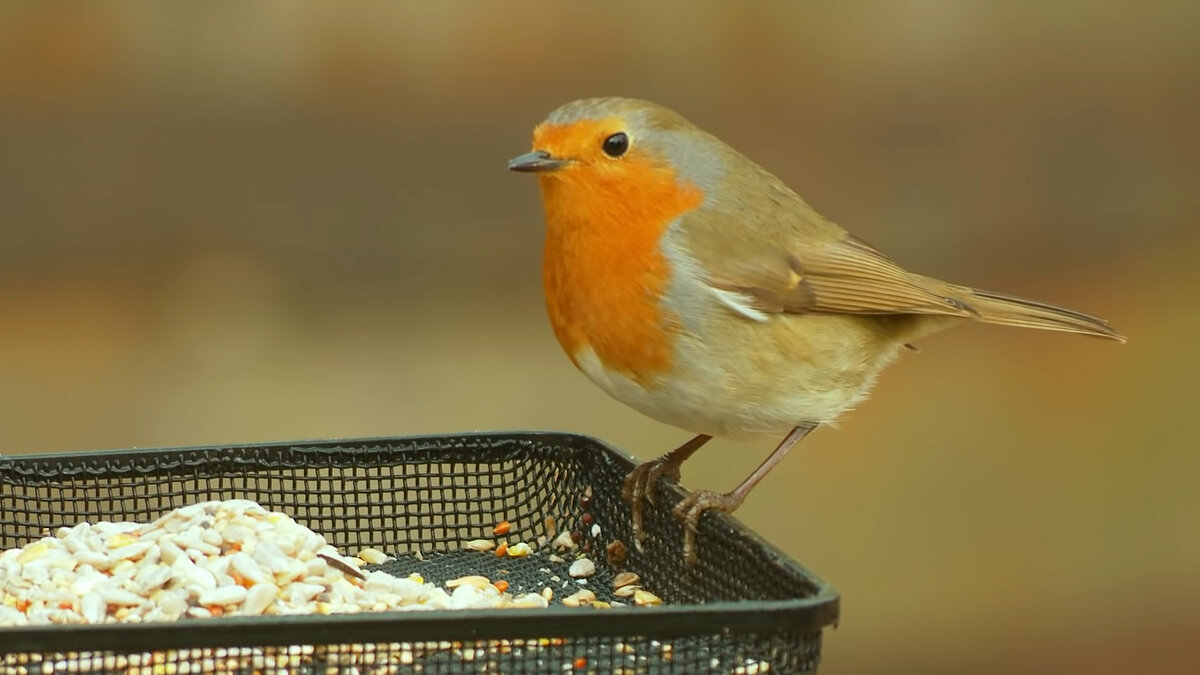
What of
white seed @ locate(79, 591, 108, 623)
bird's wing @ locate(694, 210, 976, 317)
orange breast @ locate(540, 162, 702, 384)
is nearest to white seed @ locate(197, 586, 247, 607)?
white seed @ locate(79, 591, 108, 623)

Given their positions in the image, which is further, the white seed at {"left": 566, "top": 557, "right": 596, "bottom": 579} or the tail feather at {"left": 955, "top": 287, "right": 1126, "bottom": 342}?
the tail feather at {"left": 955, "top": 287, "right": 1126, "bottom": 342}

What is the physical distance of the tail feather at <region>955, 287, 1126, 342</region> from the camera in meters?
3.43

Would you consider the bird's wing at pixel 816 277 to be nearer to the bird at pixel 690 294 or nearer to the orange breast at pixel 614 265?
the bird at pixel 690 294

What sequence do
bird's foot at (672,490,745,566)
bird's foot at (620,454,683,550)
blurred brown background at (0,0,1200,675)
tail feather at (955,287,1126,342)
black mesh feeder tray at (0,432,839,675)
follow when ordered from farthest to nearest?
blurred brown background at (0,0,1200,675) → tail feather at (955,287,1126,342) → bird's foot at (620,454,683,550) → bird's foot at (672,490,745,566) → black mesh feeder tray at (0,432,839,675)

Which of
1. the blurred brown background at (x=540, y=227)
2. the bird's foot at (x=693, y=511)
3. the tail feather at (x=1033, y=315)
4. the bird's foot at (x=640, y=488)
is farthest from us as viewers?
the blurred brown background at (x=540, y=227)

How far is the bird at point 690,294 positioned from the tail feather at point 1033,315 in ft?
0.70

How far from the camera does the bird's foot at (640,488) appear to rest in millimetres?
2902

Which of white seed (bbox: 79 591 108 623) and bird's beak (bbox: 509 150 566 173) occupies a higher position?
bird's beak (bbox: 509 150 566 173)

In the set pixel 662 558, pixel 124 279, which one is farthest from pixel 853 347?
pixel 124 279

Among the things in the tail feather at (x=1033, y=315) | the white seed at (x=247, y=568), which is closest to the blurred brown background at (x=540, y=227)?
the tail feather at (x=1033, y=315)

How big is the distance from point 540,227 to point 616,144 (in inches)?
44.6

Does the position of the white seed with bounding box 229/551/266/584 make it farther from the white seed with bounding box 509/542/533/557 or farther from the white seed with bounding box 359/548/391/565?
the white seed with bounding box 509/542/533/557

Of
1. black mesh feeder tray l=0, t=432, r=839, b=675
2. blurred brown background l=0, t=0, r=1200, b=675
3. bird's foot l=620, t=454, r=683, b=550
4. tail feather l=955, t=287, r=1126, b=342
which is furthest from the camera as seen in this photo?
blurred brown background l=0, t=0, r=1200, b=675

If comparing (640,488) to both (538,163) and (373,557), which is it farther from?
(538,163)
